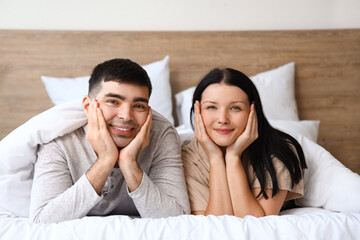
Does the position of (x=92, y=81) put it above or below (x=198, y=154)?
above

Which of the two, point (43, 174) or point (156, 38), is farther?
point (156, 38)

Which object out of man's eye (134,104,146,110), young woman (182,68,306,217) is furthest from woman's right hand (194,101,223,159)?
man's eye (134,104,146,110)

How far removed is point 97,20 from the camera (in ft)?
8.05

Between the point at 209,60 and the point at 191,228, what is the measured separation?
5.01 feet

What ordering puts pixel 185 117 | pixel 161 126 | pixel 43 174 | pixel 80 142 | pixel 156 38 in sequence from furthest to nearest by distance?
1. pixel 156 38
2. pixel 185 117
3. pixel 161 126
4. pixel 80 142
5. pixel 43 174

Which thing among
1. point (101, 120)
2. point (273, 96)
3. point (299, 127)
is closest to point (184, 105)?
point (273, 96)

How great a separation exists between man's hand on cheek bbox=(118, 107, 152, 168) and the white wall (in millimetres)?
1258

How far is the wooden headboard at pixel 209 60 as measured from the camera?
2355 mm

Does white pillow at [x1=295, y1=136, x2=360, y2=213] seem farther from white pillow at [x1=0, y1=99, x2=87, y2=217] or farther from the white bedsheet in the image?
white pillow at [x1=0, y1=99, x2=87, y2=217]

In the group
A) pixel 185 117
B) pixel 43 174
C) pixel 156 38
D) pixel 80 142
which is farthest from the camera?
pixel 156 38

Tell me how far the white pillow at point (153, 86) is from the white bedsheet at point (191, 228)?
1.13 metres

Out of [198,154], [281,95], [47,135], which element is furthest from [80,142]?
[281,95]

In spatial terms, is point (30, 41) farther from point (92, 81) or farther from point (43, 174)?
point (43, 174)

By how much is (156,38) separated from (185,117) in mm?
540
